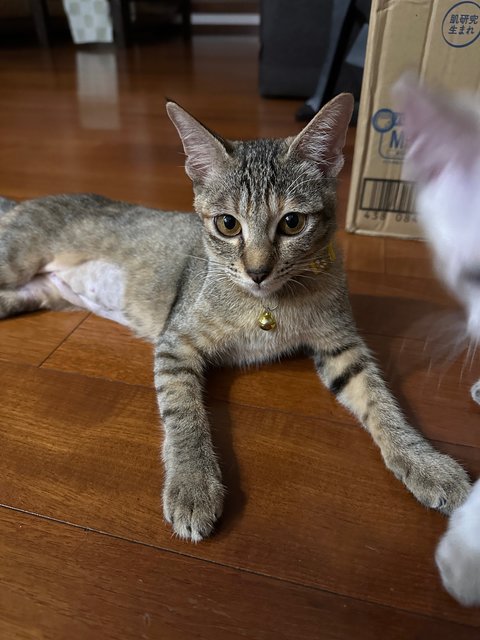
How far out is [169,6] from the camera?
5.38 m

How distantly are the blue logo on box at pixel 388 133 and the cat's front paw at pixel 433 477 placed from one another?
96cm

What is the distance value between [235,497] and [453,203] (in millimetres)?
574

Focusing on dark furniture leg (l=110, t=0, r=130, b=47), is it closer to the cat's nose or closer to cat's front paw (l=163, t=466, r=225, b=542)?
the cat's nose

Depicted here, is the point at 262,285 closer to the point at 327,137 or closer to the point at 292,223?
the point at 292,223

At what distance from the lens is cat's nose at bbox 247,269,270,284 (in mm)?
930

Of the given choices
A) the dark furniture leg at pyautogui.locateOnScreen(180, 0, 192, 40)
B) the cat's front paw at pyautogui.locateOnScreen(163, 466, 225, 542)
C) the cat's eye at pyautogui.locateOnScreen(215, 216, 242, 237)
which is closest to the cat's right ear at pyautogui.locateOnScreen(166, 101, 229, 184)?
the cat's eye at pyautogui.locateOnScreen(215, 216, 242, 237)

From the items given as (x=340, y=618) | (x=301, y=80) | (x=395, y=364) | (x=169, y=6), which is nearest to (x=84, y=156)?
(x=301, y=80)

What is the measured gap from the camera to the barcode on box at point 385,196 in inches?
63.7

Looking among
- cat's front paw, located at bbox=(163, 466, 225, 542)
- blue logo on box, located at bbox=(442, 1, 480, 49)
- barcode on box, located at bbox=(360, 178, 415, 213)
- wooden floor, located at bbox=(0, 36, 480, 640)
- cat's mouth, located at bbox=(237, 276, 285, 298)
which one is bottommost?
wooden floor, located at bbox=(0, 36, 480, 640)

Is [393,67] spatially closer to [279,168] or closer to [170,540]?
[279,168]

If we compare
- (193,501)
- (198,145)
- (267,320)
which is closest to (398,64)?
(198,145)

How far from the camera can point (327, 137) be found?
970 mm

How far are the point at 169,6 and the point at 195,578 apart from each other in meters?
5.89

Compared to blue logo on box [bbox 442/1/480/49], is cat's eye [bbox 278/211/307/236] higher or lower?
lower
